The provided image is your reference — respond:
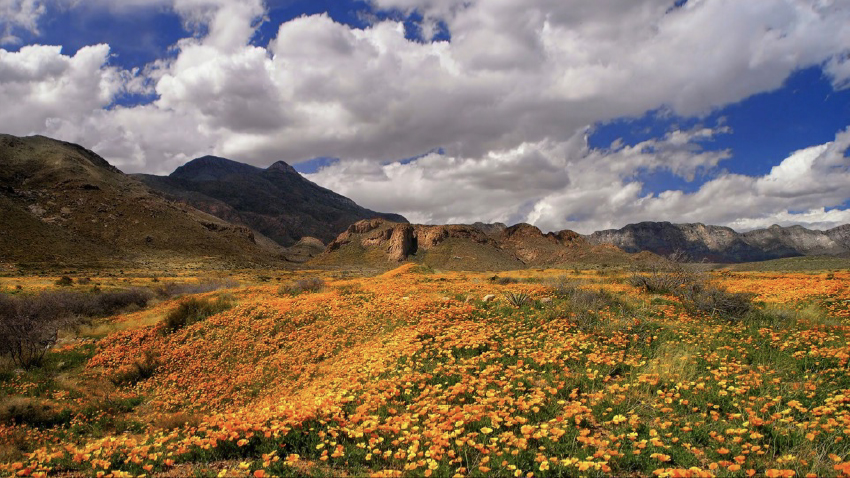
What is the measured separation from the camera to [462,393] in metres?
7.45

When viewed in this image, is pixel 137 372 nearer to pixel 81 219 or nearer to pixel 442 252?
pixel 81 219

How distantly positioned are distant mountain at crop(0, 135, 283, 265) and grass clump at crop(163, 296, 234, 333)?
7157cm

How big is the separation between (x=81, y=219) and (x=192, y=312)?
108367 mm

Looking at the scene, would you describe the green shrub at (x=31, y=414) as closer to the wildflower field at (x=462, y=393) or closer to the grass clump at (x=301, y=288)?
the wildflower field at (x=462, y=393)

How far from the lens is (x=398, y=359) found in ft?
30.9

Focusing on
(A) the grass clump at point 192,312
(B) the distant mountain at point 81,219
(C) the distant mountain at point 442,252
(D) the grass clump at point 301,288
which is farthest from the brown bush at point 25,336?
(C) the distant mountain at point 442,252

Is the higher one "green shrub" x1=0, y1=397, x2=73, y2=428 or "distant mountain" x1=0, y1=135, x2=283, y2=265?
"distant mountain" x1=0, y1=135, x2=283, y2=265

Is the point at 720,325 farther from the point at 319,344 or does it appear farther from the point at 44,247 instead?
the point at 44,247

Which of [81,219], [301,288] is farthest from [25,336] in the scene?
[81,219]

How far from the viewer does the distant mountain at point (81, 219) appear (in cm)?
7881

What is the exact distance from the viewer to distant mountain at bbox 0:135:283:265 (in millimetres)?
78812

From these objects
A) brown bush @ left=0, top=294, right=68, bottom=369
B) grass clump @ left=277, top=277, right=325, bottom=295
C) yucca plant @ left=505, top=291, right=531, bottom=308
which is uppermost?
yucca plant @ left=505, top=291, right=531, bottom=308

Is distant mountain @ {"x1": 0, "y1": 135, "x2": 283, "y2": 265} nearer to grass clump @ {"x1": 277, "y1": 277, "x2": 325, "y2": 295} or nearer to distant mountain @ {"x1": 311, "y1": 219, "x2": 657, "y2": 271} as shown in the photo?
distant mountain @ {"x1": 311, "y1": 219, "x2": 657, "y2": 271}

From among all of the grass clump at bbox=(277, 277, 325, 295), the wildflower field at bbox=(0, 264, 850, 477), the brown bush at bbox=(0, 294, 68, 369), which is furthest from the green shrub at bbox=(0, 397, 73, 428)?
the grass clump at bbox=(277, 277, 325, 295)
